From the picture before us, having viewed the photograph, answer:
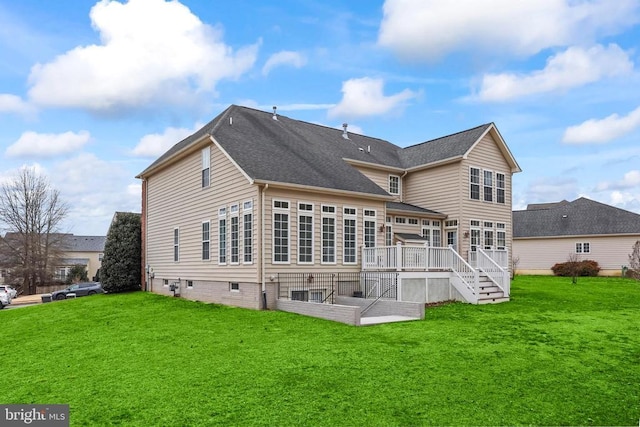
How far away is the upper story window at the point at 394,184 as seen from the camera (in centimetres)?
2538

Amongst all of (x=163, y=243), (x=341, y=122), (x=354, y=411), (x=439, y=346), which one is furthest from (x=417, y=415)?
(x=341, y=122)

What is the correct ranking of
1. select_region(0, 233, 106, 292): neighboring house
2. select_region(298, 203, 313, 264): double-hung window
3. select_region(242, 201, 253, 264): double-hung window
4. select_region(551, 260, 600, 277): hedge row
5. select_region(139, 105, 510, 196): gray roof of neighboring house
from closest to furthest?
select_region(242, 201, 253, 264): double-hung window, select_region(298, 203, 313, 264): double-hung window, select_region(139, 105, 510, 196): gray roof of neighboring house, select_region(551, 260, 600, 277): hedge row, select_region(0, 233, 106, 292): neighboring house

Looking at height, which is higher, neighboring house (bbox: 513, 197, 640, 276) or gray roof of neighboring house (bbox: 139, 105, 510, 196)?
gray roof of neighboring house (bbox: 139, 105, 510, 196)

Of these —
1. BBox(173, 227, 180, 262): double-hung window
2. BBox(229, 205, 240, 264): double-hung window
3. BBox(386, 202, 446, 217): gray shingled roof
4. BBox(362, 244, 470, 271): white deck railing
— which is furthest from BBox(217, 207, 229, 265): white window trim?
BBox(386, 202, 446, 217): gray shingled roof

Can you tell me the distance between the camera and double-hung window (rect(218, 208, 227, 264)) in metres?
17.3

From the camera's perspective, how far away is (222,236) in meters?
17.5

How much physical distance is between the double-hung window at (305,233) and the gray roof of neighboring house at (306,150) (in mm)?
932

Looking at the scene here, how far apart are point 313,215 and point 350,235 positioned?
1901 mm

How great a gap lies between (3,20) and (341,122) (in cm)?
1686

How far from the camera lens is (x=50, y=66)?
17.0m

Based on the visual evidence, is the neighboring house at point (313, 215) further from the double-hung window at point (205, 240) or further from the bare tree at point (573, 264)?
the bare tree at point (573, 264)

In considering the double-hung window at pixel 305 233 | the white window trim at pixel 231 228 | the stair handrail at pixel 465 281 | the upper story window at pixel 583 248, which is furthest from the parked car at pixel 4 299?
the upper story window at pixel 583 248

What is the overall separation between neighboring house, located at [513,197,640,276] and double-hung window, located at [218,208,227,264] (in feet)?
107

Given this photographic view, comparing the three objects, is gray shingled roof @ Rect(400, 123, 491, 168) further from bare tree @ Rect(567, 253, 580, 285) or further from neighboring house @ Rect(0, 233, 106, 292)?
neighboring house @ Rect(0, 233, 106, 292)
